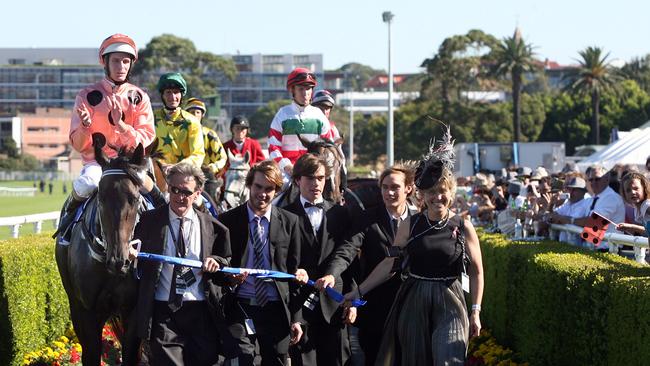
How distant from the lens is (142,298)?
21.9ft

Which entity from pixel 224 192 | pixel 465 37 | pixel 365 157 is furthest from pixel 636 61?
pixel 224 192

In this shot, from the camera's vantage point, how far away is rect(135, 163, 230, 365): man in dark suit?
6609mm

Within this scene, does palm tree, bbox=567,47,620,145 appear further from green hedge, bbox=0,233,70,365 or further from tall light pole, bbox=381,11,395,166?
green hedge, bbox=0,233,70,365

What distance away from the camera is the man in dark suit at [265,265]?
696 cm

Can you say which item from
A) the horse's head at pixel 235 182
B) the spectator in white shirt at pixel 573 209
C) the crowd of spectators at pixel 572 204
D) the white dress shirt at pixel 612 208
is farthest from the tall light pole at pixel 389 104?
the white dress shirt at pixel 612 208

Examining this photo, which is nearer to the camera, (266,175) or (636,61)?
(266,175)

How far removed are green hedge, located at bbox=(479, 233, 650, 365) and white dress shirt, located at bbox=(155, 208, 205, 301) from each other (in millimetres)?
2305

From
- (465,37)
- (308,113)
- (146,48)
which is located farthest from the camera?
(146,48)

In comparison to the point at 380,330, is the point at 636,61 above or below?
above

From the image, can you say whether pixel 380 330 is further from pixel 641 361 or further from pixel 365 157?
pixel 365 157

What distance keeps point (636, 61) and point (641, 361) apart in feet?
306

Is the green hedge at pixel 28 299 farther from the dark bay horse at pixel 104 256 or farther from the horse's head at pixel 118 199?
the horse's head at pixel 118 199

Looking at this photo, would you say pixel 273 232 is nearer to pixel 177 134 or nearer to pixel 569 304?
pixel 569 304

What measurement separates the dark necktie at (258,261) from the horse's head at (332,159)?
5.99ft
